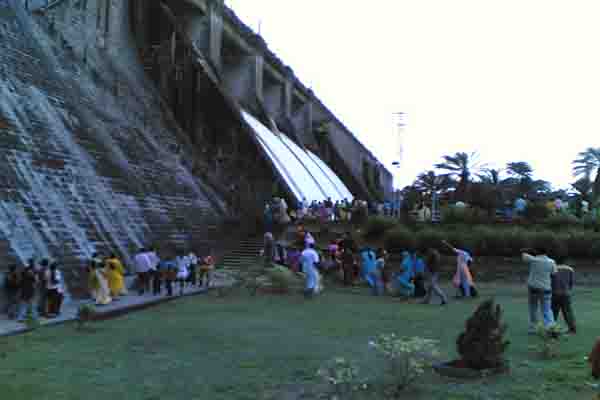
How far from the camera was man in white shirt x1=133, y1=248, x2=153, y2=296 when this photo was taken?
13.3 meters

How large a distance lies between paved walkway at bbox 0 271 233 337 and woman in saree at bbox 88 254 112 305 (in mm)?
151

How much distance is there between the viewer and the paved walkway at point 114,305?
342 inches

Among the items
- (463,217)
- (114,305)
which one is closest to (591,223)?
(463,217)

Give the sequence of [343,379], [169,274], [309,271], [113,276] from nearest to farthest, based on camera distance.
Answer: [343,379], [113,276], [169,274], [309,271]

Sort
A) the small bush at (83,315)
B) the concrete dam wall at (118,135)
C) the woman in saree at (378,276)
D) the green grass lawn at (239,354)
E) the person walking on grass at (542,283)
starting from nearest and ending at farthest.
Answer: the green grass lawn at (239,354), the person walking on grass at (542,283), the small bush at (83,315), the concrete dam wall at (118,135), the woman in saree at (378,276)

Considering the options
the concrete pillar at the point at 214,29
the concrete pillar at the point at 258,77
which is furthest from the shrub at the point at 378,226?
the concrete pillar at the point at 258,77

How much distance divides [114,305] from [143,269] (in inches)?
86.8

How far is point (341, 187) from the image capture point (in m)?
42.0

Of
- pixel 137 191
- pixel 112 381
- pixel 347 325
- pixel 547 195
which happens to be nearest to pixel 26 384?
pixel 112 381

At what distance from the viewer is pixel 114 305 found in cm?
1116

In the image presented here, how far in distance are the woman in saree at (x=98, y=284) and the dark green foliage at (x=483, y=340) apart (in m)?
7.79

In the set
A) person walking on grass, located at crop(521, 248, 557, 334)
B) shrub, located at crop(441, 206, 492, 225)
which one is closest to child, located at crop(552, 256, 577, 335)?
person walking on grass, located at crop(521, 248, 557, 334)

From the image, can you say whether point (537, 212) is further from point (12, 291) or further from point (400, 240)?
point (12, 291)

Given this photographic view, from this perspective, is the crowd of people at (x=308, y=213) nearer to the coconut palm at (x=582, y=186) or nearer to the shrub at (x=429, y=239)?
the shrub at (x=429, y=239)
